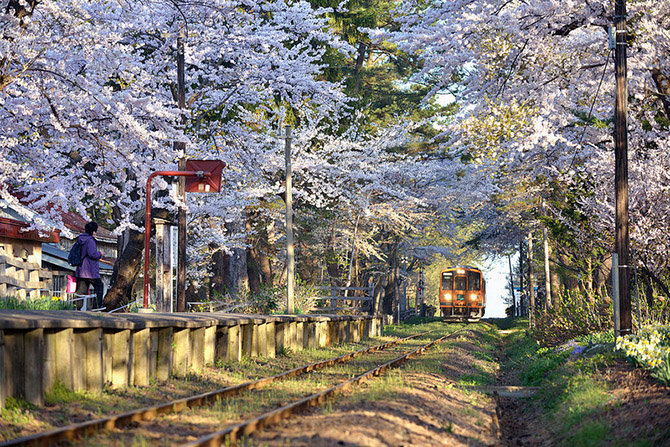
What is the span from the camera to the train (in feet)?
159

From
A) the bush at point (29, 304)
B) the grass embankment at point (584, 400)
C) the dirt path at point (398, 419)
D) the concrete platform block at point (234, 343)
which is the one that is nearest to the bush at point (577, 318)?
the grass embankment at point (584, 400)

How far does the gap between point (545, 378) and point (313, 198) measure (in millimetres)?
15350

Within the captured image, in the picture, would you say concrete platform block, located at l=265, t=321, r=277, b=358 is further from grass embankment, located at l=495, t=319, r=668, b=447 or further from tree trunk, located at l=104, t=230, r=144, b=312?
tree trunk, located at l=104, t=230, r=144, b=312

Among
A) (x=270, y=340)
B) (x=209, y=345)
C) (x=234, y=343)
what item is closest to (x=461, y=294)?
(x=270, y=340)

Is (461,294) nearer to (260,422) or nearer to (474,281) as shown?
(474,281)

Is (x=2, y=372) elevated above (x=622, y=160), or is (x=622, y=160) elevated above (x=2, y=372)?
(x=622, y=160)

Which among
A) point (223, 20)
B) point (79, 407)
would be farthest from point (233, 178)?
point (79, 407)

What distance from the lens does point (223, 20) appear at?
74.3 feet

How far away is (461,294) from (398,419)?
40.9 meters

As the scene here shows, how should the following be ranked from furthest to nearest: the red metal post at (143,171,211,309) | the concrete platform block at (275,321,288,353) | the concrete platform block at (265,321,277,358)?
the concrete platform block at (275,321,288,353)
the red metal post at (143,171,211,309)
the concrete platform block at (265,321,277,358)

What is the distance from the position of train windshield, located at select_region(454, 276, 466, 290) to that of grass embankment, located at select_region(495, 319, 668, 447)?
32235 mm

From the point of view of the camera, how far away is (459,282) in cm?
4888

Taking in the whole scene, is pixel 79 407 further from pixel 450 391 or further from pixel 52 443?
pixel 450 391

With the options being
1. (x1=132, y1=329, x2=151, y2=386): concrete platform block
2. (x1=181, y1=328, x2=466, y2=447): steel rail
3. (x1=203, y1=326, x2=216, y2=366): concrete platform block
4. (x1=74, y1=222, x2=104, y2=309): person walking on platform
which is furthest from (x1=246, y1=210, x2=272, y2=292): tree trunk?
(x1=132, y1=329, x2=151, y2=386): concrete platform block
